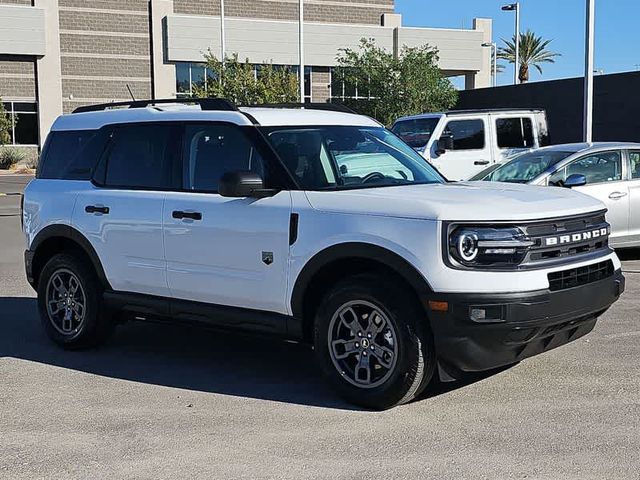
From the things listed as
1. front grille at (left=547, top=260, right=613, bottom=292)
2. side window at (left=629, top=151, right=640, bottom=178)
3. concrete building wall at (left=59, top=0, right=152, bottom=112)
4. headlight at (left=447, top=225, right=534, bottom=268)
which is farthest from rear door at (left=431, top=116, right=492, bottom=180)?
concrete building wall at (left=59, top=0, right=152, bottom=112)

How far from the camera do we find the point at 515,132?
16.4m

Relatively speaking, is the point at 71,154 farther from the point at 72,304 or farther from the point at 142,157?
the point at 72,304

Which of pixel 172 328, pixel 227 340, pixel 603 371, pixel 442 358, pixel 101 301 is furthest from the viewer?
pixel 172 328

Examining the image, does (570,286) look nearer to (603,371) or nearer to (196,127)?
(603,371)

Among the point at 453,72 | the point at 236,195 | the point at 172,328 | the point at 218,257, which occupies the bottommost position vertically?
the point at 172,328

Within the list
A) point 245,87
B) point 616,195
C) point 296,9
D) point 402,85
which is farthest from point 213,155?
point 296,9

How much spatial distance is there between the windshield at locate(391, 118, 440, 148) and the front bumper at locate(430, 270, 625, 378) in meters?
10.9

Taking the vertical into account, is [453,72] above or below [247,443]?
above

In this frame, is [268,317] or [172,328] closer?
[268,317]

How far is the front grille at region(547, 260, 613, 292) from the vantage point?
16.7 ft

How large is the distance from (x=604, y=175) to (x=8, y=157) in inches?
1654

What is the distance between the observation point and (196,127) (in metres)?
6.40

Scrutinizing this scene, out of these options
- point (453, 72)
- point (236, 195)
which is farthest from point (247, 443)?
point (453, 72)

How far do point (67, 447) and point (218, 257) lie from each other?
1.73 m
